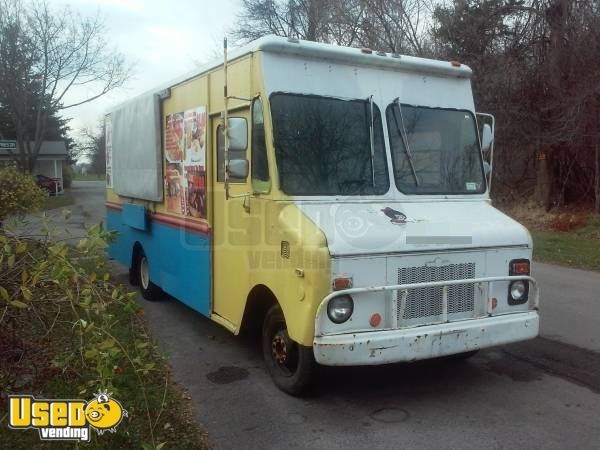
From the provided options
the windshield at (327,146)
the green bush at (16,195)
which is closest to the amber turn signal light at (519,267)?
the windshield at (327,146)

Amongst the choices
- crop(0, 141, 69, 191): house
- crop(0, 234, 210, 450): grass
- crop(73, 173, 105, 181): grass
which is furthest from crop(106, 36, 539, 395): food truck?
crop(73, 173, 105, 181): grass

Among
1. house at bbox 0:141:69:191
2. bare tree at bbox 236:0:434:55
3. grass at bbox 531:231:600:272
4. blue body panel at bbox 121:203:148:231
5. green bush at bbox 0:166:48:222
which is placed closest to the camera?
blue body panel at bbox 121:203:148:231

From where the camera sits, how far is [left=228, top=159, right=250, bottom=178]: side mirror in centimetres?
478

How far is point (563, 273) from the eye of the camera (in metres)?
10.1

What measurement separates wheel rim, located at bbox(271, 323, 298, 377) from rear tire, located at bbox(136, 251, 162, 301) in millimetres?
3381

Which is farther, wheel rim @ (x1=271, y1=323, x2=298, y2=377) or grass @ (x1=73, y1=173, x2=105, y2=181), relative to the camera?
grass @ (x1=73, y1=173, x2=105, y2=181)

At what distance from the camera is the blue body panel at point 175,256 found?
5.97 m

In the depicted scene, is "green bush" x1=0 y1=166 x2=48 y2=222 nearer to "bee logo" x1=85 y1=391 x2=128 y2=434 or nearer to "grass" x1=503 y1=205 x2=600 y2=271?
"bee logo" x1=85 y1=391 x2=128 y2=434

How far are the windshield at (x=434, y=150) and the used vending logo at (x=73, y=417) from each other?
2855 millimetres

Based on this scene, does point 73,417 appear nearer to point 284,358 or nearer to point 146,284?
point 284,358

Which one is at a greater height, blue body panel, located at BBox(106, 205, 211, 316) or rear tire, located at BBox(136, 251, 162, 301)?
blue body panel, located at BBox(106, 205, 211, 316)

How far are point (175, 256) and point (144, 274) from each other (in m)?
1.75

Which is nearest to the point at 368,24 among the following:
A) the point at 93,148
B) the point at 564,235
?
the point at 564,235

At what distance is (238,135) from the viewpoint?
4875mm
